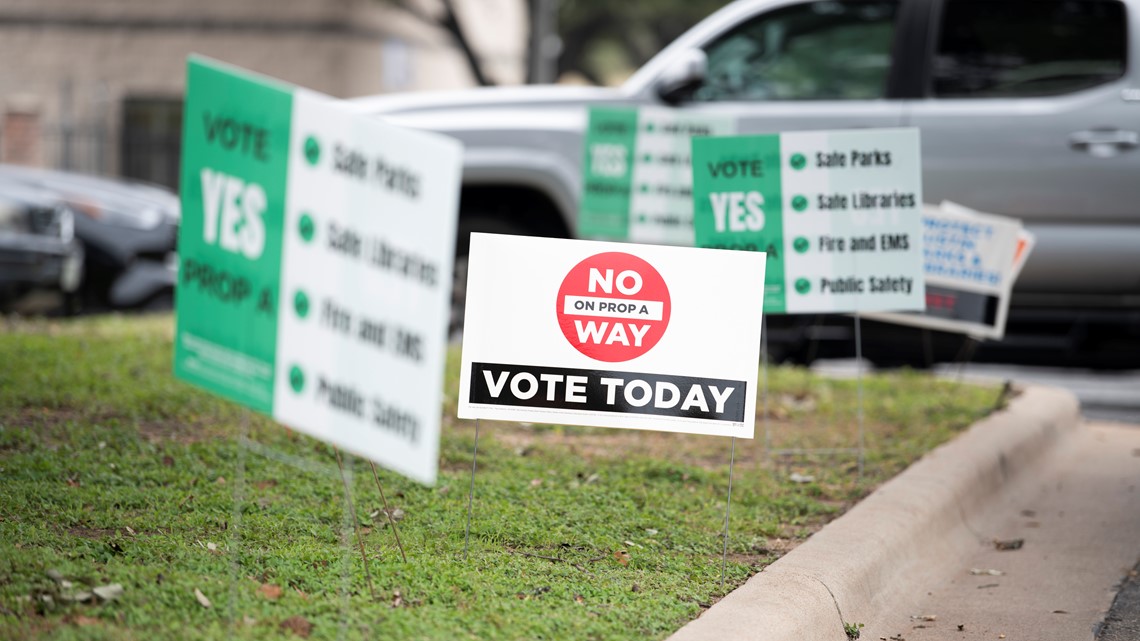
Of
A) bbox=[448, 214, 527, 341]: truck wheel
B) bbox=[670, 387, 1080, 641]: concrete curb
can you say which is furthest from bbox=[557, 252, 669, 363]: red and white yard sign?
bbox=[448, 214, 527, 341]: truck wheel

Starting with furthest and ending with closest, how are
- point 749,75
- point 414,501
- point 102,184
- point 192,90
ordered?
point 102,184 → point 749,75 → point 414,501 → point 192,90

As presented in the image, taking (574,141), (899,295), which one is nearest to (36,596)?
(899,295)

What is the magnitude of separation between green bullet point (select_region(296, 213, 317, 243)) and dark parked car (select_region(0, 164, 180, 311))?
27.2 ft

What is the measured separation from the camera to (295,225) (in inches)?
133

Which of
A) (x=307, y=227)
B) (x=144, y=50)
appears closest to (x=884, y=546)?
(x=307, y=227)

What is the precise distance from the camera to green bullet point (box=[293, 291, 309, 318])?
336 centimetres

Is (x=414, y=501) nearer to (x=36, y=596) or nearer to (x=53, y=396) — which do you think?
(x=36, y=596)

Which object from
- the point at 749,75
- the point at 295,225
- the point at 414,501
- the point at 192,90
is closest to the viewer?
the point at 295,225

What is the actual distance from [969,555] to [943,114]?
312 centimetres

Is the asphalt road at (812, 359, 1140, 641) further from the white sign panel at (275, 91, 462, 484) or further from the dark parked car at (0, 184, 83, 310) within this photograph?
the dark parked car at (0, 184, 83, 310)

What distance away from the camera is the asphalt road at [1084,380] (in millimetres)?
8719

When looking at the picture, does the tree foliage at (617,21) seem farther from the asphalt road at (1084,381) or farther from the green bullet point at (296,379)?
the green bullet point at (296,379)

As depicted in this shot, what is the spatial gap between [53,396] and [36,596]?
3097mm

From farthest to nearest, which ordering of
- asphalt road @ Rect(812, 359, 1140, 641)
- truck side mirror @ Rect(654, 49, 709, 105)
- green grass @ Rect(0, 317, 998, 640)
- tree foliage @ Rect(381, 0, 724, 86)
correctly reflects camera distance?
tree foliage @ Rect(381, 0, 724, 86) < asphalt road @ Rect(812, 359, 1140, 641) < truck side mirror @ Rect(654, 49, 709, 105) < green grass @ Rect(0, 317, 998, 640)
